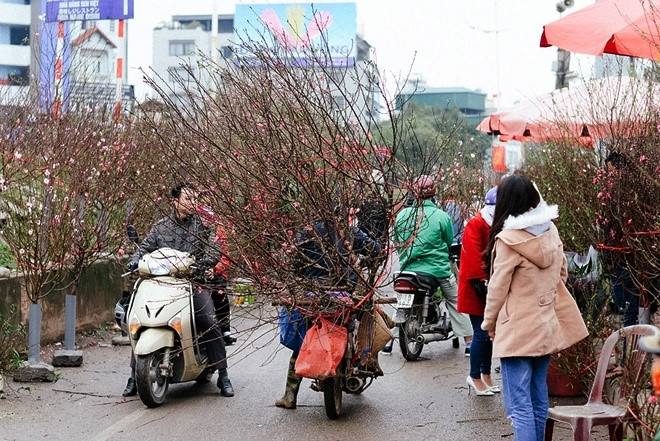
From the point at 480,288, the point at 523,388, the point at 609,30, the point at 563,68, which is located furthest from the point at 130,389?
the point at 563,68

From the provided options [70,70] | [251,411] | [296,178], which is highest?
[70,70]

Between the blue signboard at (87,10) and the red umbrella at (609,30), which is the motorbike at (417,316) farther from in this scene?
the blue signboard at (87,10)

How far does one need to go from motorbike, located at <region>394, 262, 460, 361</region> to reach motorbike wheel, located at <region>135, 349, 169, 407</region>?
2.81 metres

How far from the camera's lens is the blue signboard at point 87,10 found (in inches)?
845

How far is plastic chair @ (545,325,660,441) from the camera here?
20.2ft

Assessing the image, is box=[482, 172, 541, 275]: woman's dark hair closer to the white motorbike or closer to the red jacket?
the red jacket

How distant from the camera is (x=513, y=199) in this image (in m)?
6.48

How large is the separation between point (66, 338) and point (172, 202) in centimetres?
292

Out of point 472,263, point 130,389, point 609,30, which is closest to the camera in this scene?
point 609,30

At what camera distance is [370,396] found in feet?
30.2

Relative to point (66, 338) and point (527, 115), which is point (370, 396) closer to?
point (66, 338)

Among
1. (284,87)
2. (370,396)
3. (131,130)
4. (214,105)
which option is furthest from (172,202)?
(131,130)

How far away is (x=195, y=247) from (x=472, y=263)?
216 centimetres

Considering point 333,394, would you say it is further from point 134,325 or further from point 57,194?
point 57,194
